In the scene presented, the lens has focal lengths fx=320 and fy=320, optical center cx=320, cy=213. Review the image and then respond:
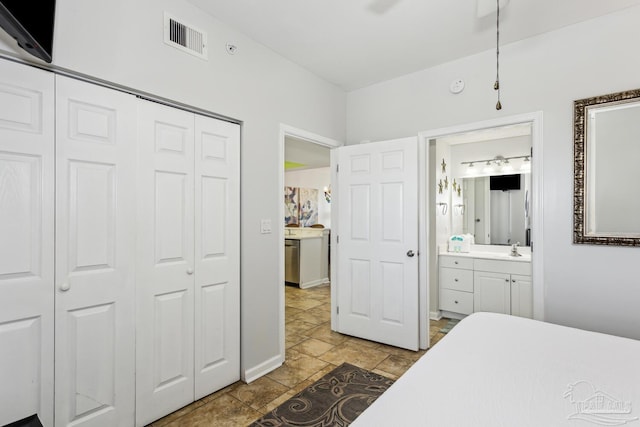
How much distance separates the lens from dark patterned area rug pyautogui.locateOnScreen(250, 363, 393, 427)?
6.70ft

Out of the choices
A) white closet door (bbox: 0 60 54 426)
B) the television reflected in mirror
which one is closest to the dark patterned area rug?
white closet door (bbox: 0 60 54 426)

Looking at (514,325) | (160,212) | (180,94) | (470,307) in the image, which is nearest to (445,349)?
(514,325)

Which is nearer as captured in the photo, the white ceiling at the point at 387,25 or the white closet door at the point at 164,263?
the white closet door at the point at 164,263

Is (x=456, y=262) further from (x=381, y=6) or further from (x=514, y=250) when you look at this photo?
(x=381, y=6)

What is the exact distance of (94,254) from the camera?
176 cm

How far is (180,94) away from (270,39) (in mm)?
941

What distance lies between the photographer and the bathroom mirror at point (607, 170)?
218cm

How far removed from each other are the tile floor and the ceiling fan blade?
2.75 m

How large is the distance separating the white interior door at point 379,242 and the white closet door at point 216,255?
1339 mm

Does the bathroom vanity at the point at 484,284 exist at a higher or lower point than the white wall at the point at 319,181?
lower

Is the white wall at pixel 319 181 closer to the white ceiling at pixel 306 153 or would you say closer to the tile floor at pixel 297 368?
the white ceiling at pixel 306 153

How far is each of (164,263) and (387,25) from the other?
7.62ft

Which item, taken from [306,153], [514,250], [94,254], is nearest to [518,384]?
[94,254]

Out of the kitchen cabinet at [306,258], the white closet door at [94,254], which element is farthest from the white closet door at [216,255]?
the kitchen cabinet at [306,258]
